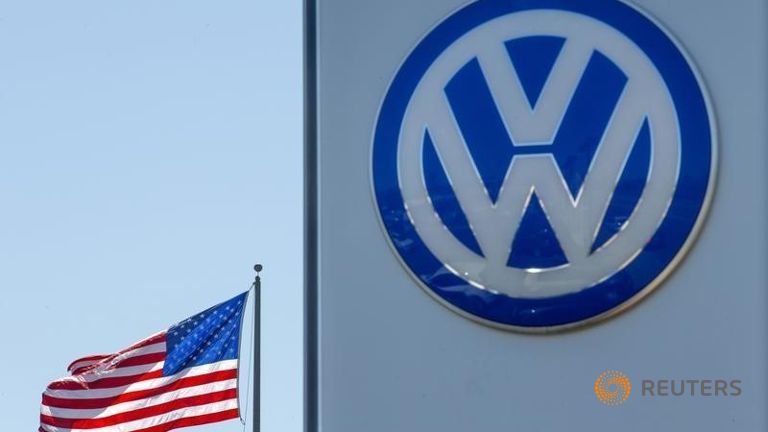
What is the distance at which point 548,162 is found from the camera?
7.29 feet

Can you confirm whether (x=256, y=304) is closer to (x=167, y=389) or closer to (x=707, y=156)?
(x=167, y=389)

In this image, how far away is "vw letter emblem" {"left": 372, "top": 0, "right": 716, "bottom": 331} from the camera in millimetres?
2184

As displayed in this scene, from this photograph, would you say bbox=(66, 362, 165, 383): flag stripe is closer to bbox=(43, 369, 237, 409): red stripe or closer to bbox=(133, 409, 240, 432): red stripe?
bbox=(43, 369, 237, 409): red stripe

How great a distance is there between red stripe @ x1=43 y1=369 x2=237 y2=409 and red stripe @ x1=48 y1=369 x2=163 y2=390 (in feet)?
0.40

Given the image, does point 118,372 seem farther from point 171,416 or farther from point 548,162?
point 548,162

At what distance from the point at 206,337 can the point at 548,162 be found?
1519 centimetres

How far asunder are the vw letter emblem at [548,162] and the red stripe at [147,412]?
14.3m

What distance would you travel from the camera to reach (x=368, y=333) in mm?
2350

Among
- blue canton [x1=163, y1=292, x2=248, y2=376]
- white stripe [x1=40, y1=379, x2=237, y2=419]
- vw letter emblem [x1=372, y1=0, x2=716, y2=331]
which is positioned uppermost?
blue canton [x1=163, y1=292, x2=248, y2=376]

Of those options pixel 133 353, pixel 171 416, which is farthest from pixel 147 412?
pixel 133 353

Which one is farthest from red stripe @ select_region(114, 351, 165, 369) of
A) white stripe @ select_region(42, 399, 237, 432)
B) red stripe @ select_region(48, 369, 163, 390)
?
white stripe @ select_region(42, 399, 237, 432)

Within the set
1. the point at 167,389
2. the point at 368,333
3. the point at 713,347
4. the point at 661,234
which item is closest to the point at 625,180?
the point at 661,234

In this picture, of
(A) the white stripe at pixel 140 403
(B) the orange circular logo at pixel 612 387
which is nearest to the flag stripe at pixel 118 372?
(A) the white stripe at pixel 140 403

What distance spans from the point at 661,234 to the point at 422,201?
0.33 metres
